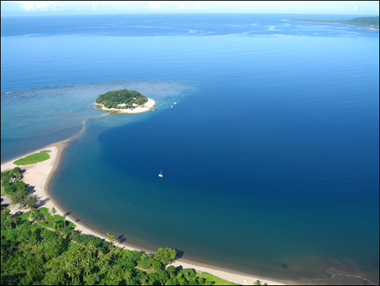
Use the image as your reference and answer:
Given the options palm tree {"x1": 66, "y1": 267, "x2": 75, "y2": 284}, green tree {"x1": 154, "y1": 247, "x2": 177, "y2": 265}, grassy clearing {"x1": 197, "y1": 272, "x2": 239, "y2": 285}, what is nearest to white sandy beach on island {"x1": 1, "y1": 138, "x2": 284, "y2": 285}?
grassy clearing {"x1": 197, "y1": 272, "x2": 239, "y2": 285}

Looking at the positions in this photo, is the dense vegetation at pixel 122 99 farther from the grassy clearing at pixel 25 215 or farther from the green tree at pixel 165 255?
the green tree at pixel 165 255

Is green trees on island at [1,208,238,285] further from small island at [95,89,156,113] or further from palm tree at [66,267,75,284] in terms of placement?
small island at [95,89,156,113]

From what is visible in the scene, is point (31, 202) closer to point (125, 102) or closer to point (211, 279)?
point (211, 279)

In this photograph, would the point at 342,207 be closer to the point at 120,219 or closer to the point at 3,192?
the point at 120,219

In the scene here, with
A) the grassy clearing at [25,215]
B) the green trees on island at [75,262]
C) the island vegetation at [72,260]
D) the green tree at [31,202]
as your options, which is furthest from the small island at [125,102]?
the green trees on island at [75,262]

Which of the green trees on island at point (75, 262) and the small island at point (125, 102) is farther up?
the small island at point (125, 102)

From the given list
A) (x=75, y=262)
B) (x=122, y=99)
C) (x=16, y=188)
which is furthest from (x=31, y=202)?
(x=122, y=99)
